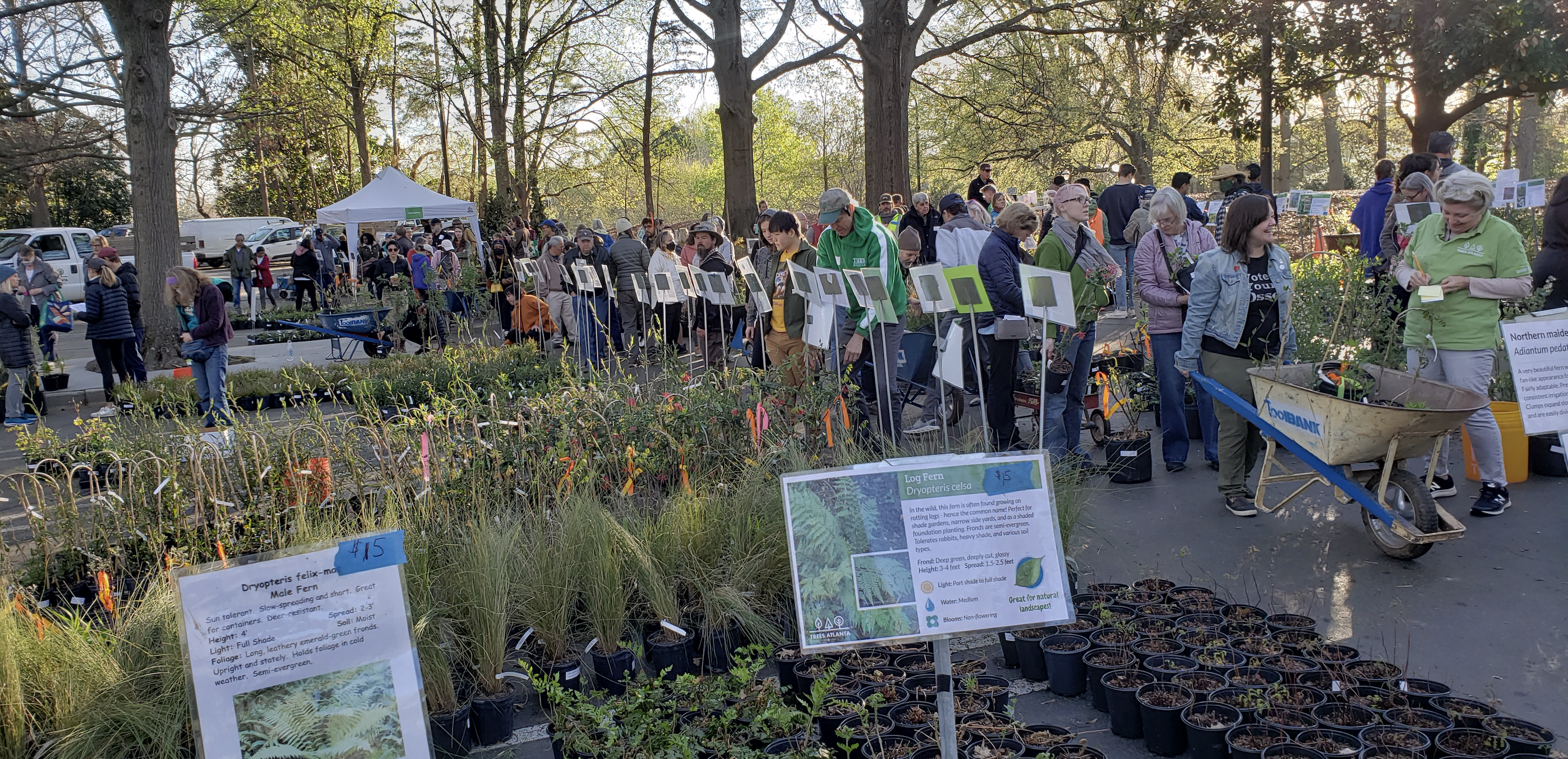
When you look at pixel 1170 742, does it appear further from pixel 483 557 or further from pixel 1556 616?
pixel 483 557

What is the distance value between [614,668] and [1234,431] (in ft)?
12.3

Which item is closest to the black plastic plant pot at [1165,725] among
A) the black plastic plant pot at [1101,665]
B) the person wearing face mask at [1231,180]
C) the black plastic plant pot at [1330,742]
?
the black plastic plant pot at [1101,665]

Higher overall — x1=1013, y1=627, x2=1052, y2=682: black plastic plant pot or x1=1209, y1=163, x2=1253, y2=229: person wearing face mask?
x1=1209, y1=163, x2=1253, y2=229: person wearing face mask

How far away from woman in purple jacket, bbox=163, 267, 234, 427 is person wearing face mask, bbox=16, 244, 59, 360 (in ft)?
20.8

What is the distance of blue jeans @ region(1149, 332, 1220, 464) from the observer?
21.9 feet

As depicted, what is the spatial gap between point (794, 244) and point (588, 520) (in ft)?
11.3

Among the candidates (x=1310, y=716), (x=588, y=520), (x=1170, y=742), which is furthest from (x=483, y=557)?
(x=1310, y=716)

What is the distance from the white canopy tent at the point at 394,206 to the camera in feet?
71.9

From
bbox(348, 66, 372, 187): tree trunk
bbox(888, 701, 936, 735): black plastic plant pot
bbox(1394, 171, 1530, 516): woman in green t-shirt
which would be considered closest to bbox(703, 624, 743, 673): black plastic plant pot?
bbox(888, 701, 936, 735): black plastic plant pot

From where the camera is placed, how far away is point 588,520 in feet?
15.0

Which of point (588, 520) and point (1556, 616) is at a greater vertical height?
point (588, 520)

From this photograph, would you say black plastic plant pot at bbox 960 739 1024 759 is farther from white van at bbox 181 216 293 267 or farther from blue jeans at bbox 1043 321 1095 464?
white van at bbox 181 216 293 267

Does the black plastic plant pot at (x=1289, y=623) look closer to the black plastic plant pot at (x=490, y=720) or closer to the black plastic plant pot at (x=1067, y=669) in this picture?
the black plastic plant pot at (x=1067, y=669)

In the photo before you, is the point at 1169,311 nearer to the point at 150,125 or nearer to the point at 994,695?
the point at 994,695
